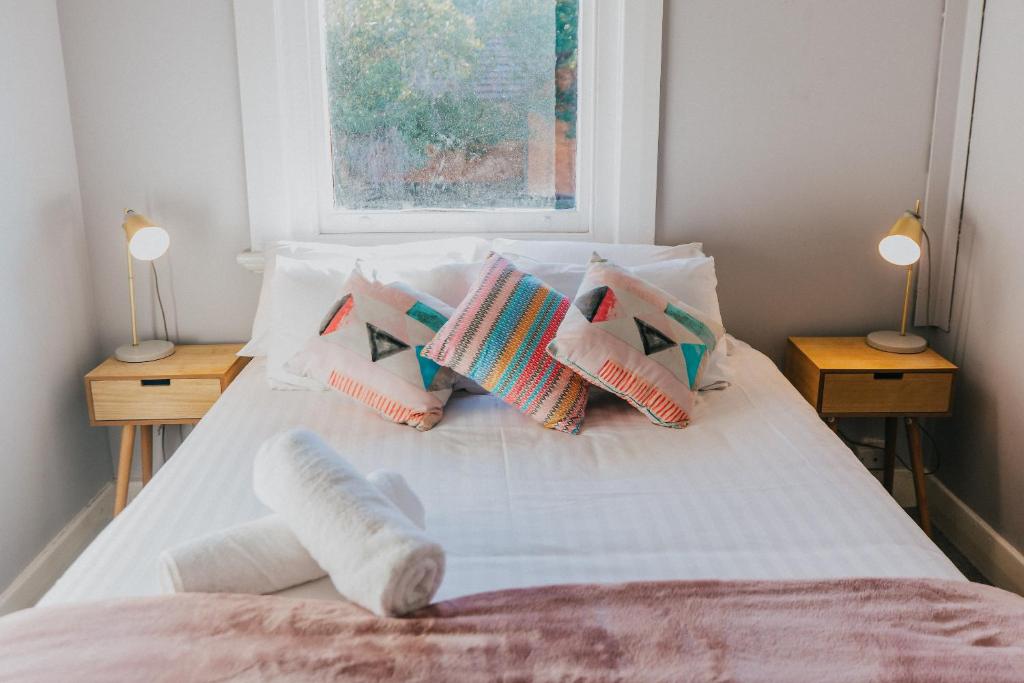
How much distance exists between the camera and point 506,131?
2.88m

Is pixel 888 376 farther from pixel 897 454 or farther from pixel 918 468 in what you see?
pixel 897 454

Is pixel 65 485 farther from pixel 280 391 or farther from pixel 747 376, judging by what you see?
pixel 747 376

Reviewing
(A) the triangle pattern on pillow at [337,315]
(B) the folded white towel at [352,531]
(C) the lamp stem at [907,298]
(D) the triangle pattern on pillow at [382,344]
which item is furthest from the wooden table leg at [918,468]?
(B) the folded white towel at [352,531]

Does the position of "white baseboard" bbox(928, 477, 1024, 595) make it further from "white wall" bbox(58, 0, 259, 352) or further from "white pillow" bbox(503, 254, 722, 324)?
"white wall" bbox(58, 0, 259, 352)

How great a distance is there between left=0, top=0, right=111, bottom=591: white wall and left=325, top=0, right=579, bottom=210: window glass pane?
782 mm

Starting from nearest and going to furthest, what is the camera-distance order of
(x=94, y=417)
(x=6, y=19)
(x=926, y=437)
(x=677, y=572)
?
(x=677, y=572)
(x=6, y=19)
(x=94, y=417)
(x=926, y=437)

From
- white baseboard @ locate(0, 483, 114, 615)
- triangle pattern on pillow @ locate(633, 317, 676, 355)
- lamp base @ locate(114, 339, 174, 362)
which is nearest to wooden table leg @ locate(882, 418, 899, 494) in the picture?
triangle pattern on pillow @ locate(633, 317, 676, 355)

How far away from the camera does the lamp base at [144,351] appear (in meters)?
2.68

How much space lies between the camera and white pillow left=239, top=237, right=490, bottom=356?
104 inches

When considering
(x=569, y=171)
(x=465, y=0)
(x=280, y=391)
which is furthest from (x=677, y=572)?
(x=465, y=0)

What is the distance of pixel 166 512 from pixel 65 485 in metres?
1.16

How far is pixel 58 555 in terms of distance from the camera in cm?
262

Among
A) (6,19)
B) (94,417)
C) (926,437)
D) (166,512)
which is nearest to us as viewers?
(166,512)

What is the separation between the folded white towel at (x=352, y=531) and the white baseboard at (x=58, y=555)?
132 centimetres
